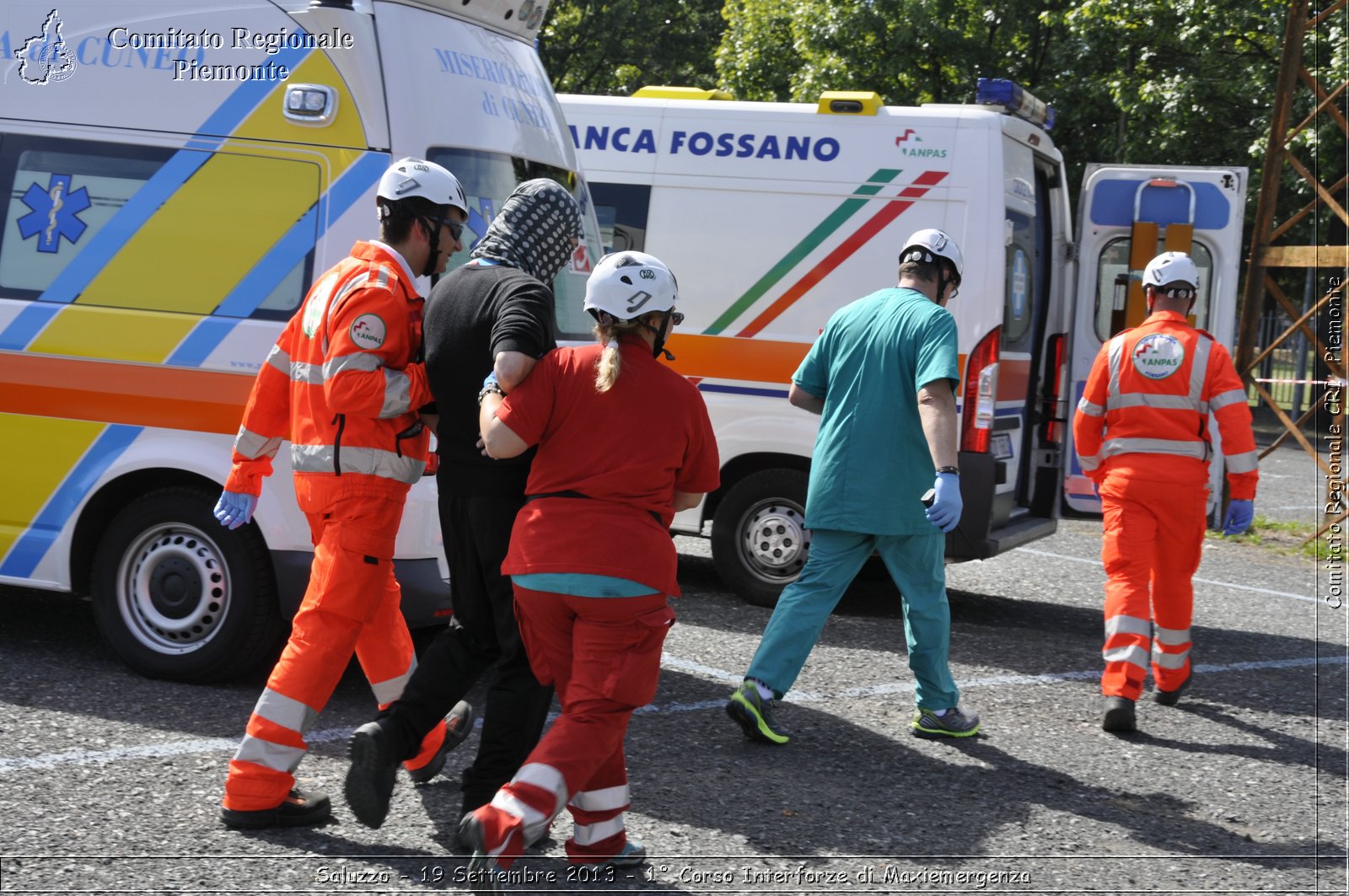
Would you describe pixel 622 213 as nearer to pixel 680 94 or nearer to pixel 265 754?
pixel 680 94

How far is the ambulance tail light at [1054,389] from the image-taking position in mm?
8391

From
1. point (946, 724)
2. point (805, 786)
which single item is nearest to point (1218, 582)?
point (946, 724)

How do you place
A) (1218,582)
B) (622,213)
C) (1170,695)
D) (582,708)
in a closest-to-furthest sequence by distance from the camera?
1. (582,708)
2. (1170,695)
3. (622,213)
4. (1218,582)

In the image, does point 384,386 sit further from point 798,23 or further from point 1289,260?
point 798,23

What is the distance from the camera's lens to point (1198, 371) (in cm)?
599

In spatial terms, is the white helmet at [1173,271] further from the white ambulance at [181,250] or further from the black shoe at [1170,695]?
the white ambulance at [181,250]

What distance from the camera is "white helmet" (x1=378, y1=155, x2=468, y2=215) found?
4371mm

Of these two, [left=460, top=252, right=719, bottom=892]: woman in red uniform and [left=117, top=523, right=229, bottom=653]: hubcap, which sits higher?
[left=460, top=252, right=719, bottom=892]: woman in red uniform

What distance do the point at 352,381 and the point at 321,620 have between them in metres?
0.70

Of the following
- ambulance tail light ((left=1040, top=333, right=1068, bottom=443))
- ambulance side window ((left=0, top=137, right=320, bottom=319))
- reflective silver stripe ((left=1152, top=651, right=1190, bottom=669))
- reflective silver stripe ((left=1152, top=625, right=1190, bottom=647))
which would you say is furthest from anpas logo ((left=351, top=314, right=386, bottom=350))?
ambulance tail light ((left=1040, top=333, right=1068, bottom=443))

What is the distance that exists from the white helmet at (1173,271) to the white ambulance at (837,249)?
125cm

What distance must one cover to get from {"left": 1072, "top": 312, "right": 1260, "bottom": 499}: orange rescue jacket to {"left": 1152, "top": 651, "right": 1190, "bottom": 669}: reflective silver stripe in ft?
2.38

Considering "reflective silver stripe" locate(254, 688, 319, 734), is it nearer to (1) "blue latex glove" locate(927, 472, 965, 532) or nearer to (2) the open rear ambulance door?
(1) "blue latex glove" locate(927, 472, 965, 532)

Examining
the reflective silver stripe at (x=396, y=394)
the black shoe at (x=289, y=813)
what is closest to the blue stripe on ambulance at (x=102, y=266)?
the reflective silver stripe at (x=396, y=394)
